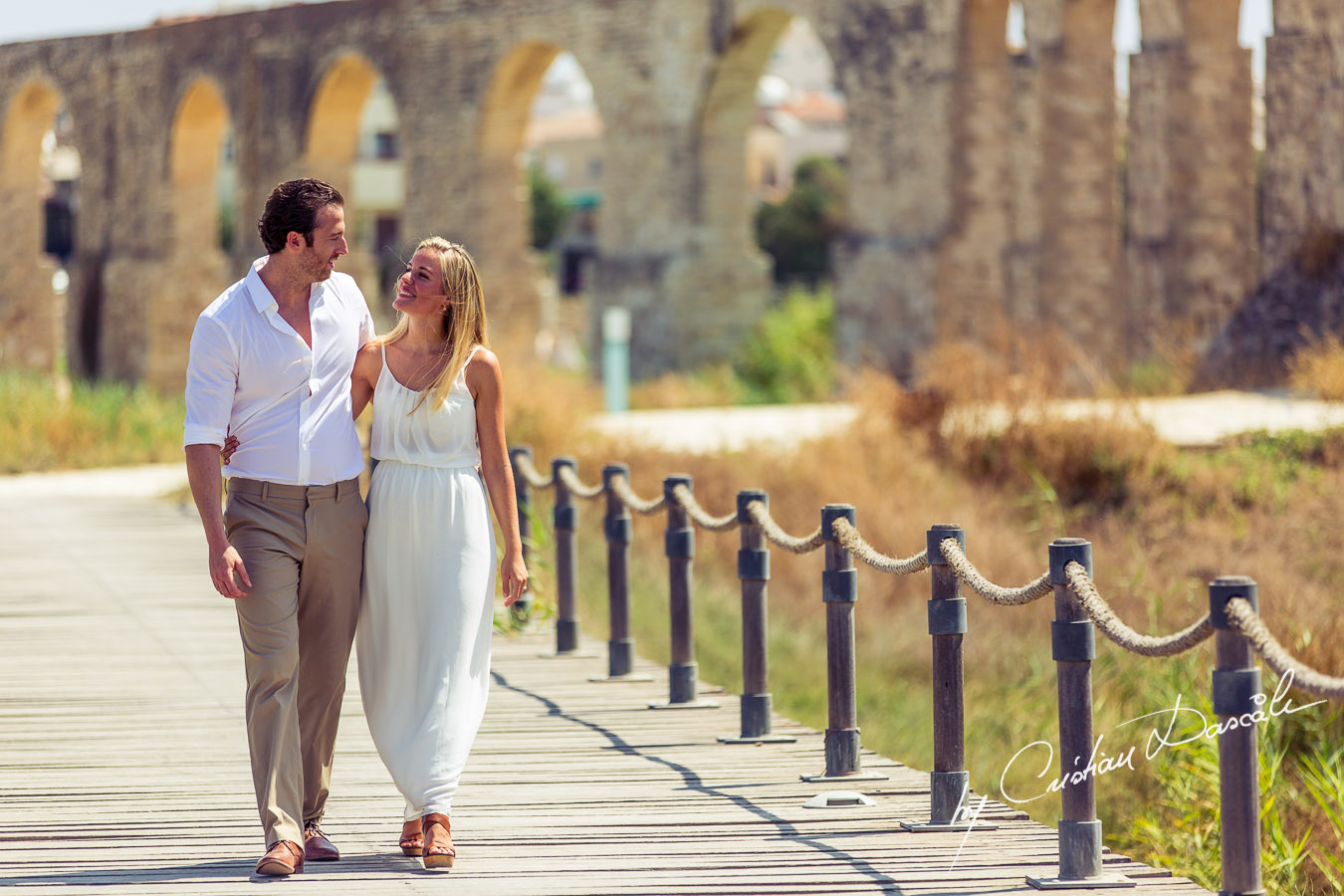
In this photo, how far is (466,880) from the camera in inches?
169

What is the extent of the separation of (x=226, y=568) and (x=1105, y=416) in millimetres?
9455

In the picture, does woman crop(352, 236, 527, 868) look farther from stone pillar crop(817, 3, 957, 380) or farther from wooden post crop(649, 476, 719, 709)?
stone pillar crop(817, 3, 957, 380)

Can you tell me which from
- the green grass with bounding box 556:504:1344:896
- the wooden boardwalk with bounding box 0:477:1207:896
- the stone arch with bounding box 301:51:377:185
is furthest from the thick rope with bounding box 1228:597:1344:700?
the stone arch with bounding box 301:51:377:185

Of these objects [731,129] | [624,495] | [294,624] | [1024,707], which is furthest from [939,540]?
[731,129]

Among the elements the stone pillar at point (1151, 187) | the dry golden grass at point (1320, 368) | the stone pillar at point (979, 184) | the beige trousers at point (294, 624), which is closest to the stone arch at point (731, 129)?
the stone pillar at point (979, 184)

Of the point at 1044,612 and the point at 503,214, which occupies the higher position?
the point at 503,214

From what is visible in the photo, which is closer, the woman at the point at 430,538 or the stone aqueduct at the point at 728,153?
the woman at the point at 430,538

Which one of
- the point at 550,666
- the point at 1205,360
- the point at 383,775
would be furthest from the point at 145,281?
the point at 383,775

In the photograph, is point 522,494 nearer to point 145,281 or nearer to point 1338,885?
point 1338,885

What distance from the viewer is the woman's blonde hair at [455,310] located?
4.45m

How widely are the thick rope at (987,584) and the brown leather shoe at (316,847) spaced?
1.63 m

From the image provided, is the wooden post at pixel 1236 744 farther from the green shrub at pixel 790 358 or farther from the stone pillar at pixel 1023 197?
the green shrub at pixel 790 358

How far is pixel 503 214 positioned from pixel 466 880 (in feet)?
64.4

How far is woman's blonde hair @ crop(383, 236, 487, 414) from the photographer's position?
4.45 meters
